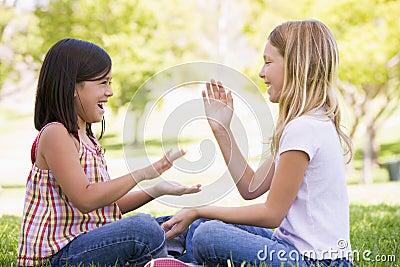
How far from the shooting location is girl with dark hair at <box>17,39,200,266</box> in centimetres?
260

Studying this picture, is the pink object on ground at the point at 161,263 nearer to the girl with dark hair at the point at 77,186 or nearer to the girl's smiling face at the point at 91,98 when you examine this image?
the girl with dark hair at the point at 77,186

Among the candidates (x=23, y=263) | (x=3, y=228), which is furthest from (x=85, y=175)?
(x=3, y=228)

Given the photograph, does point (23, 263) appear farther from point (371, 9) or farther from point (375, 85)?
point (375, 85)

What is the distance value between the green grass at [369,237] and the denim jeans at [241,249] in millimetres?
511

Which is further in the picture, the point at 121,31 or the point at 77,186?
the point at 121,31

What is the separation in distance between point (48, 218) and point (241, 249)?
0.84 m

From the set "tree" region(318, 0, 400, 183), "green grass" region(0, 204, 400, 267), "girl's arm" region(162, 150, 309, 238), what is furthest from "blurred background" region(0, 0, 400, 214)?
"girl's arm" region(162, 150, 309, 238)

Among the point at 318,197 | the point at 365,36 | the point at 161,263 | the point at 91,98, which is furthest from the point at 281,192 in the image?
the point at 365,36

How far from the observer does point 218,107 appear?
2.94 m

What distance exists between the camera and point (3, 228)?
4.41 metres

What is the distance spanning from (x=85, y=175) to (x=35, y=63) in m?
10.8

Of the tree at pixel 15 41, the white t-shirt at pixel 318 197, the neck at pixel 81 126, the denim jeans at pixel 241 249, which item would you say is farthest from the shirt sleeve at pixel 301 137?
the tree at pixel 15 41

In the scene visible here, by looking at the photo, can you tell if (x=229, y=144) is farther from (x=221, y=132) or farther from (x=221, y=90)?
(x=221, y=90)

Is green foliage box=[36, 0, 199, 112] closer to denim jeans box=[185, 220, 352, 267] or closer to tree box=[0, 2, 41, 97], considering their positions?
tree box=[0, 2, 41, 97]
